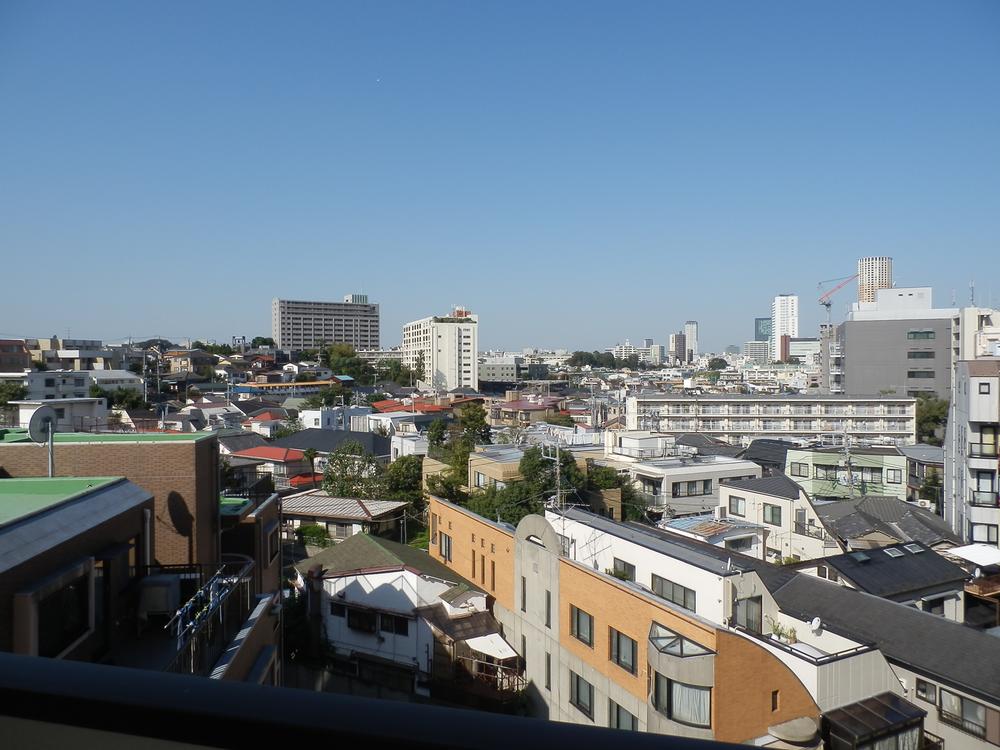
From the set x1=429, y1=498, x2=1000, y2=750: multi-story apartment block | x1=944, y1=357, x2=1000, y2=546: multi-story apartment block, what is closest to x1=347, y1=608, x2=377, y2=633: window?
x1=429, y1=498, x2=1000, y2=750: multi-story apartment block

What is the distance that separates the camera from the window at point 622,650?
4.13 m

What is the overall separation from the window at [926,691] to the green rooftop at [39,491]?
4014 millimetres

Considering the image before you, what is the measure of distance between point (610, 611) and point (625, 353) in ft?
277

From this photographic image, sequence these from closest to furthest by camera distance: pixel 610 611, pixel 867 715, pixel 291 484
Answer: pixel 867 715, pixel 610 611, pixel 291 484

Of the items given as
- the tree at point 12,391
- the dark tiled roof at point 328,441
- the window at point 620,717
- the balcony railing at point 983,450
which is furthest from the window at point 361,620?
the tree at point 12,391

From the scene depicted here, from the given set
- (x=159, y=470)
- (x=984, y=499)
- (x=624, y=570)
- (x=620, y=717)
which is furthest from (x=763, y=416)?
(x=159, y=470)

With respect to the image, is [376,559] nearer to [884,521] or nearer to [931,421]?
[884,521]

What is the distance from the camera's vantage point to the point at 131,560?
99.0 inches

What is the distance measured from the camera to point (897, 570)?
5.09 meters

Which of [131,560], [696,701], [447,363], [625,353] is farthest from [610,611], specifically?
[625,353]

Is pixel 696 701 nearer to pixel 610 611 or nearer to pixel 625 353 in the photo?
pixel 610 611

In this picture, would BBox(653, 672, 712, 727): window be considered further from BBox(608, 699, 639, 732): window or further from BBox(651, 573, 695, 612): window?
BBox(651, 573, 695, 612): window

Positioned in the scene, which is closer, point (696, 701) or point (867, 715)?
point (867, 715)

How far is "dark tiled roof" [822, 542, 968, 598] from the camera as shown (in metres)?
4.88
